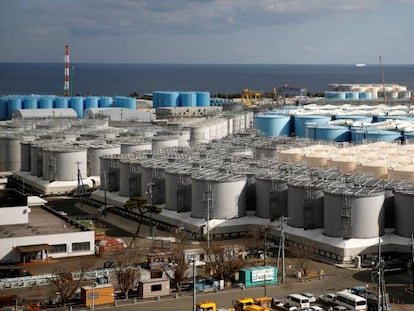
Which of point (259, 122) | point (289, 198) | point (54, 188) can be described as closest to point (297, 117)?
point (259, 122)

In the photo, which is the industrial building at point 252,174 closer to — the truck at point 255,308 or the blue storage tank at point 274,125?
A: the blue storage tank at point 274,125

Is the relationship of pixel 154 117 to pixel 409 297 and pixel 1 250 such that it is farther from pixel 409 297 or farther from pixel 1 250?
pixel 409 297

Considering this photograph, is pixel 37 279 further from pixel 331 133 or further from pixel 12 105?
pixel 12 105

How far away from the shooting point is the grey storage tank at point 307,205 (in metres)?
11.7

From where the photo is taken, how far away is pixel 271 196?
12.4m

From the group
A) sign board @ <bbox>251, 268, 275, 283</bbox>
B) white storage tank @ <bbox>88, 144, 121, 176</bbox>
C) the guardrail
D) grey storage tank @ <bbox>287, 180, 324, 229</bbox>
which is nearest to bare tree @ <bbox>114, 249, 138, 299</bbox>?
the guardrail

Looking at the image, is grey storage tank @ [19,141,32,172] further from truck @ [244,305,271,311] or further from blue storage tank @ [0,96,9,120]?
truck @ [244,305,271,311]

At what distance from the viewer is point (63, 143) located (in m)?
18.8

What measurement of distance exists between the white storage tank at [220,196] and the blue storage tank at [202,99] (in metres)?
20.1

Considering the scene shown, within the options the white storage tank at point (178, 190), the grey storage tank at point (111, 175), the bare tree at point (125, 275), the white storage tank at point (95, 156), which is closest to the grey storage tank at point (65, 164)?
the white storage tank at point (95, 156)

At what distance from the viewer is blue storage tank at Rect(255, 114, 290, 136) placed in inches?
915

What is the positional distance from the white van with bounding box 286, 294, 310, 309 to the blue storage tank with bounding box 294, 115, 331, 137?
1396 cm

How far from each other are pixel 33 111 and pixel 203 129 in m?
8.28

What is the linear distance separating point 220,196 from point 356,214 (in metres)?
2.48
